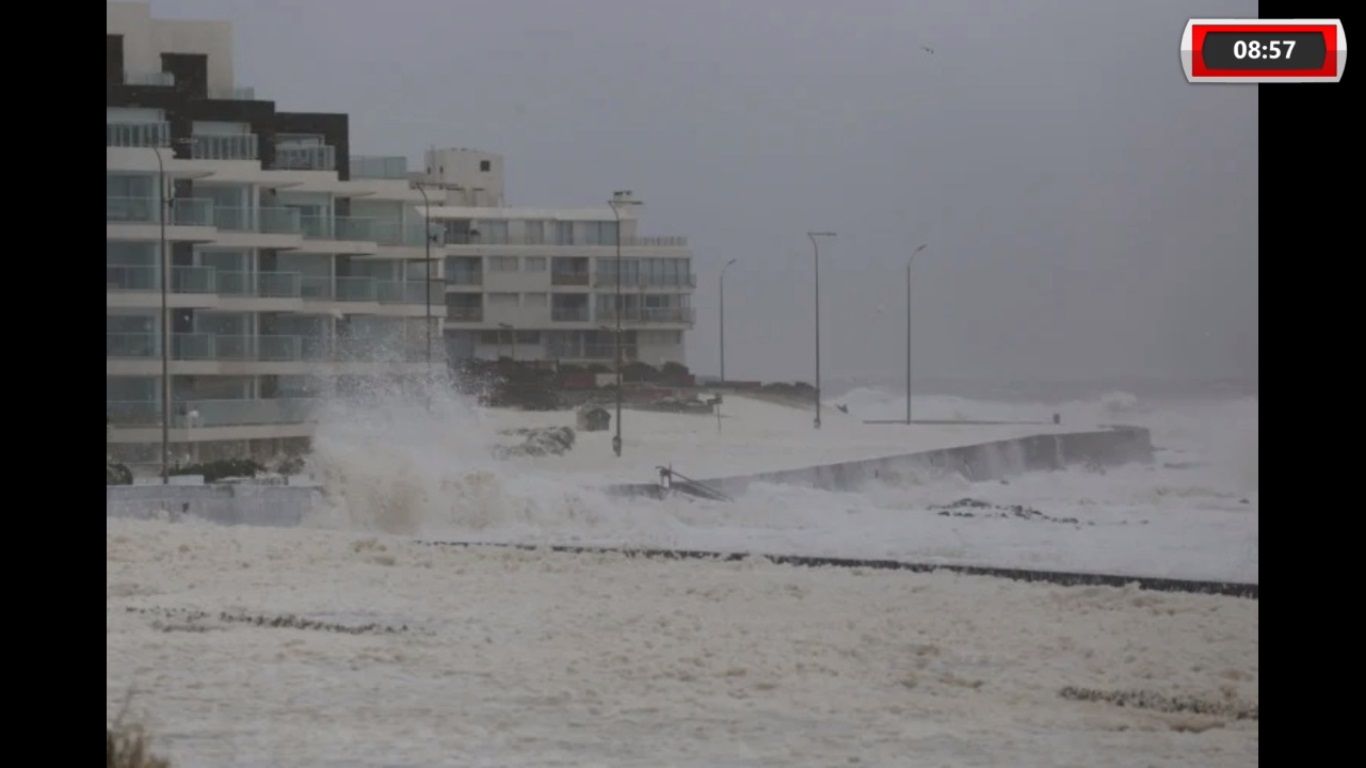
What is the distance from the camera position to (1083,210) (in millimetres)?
4156

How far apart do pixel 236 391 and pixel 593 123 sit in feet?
3.33

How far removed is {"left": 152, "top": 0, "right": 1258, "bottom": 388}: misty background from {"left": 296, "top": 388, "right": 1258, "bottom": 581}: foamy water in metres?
0.14

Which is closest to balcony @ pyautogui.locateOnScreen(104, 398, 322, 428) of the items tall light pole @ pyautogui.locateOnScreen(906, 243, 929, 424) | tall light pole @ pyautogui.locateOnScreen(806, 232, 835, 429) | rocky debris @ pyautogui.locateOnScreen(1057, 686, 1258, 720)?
tall light pole @ pyautogui.locateOnScreen(806, 232, 835, 429)

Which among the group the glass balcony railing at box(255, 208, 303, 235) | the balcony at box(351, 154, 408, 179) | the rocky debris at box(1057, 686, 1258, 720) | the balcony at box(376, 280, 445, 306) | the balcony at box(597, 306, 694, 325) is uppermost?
the balcony at box(351, 154, 408, 179)

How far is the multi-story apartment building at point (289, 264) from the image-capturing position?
14.1 ft

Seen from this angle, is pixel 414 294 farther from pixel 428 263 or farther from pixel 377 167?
pixel 377 167

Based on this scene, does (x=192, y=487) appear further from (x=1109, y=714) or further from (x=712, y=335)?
(x=1109, y=714)

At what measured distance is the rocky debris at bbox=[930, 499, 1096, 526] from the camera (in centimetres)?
419

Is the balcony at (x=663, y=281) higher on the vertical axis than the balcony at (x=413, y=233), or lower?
lower

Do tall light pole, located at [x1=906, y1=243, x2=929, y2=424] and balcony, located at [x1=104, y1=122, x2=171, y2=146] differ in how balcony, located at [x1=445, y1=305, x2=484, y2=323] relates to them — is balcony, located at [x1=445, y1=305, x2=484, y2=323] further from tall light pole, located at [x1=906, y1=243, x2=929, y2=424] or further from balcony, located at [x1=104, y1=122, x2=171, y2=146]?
tall light pole, located at [x1=906, y1=243, x2=929, y2=424]

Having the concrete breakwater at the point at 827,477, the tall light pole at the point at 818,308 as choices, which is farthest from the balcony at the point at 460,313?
the tall light pole at the point at 818,308

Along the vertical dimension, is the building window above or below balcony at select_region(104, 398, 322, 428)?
above

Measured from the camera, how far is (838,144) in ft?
14.0

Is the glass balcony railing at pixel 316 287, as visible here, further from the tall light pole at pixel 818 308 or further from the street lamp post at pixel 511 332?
the tall light pole at pixel 818 308
